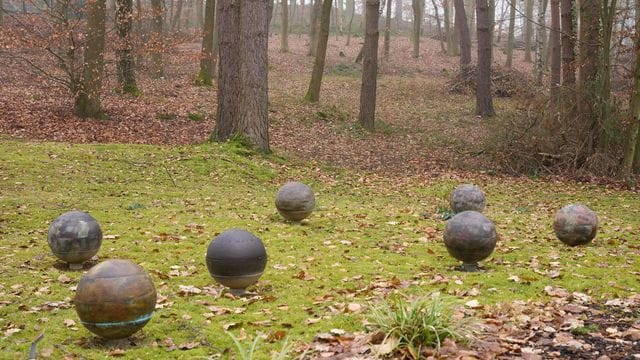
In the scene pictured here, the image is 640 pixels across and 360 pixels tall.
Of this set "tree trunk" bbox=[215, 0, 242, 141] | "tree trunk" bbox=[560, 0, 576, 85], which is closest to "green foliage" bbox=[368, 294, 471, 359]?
"tree trunk" bbox=[215, 0, 242, 141]

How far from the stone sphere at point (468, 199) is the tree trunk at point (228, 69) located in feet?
29.8

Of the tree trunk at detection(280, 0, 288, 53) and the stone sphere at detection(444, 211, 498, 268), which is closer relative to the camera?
the stone sphere at detection(444, 211, 498, 268)

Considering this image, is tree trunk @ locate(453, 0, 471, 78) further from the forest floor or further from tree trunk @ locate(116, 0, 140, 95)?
tree trunk @ locate(116, 0, 140, 95)

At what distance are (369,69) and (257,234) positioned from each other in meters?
16.1

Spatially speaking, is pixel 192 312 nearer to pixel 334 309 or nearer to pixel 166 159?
pixel 334 309

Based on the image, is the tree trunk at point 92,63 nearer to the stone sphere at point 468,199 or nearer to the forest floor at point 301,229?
the forest floor at point 301,229

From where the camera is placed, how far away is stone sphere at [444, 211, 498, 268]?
8.49 meters

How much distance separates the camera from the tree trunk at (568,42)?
21.2 meters

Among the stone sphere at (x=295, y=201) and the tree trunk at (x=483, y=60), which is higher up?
the tree trunk at (x=483, y=60)

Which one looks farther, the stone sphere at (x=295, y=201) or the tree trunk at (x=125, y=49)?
the tree trunk at (x=125, y=49)

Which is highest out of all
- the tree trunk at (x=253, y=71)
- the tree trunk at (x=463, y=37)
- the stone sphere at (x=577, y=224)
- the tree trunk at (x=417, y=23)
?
the tree trunk at (x=417, y=23)

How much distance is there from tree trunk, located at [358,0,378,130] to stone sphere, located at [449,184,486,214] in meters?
14.3

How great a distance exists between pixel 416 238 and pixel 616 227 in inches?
163

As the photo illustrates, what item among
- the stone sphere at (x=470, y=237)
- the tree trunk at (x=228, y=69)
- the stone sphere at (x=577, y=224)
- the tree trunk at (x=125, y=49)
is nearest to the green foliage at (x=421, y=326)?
the stone sphere at (x=470, y=237)
